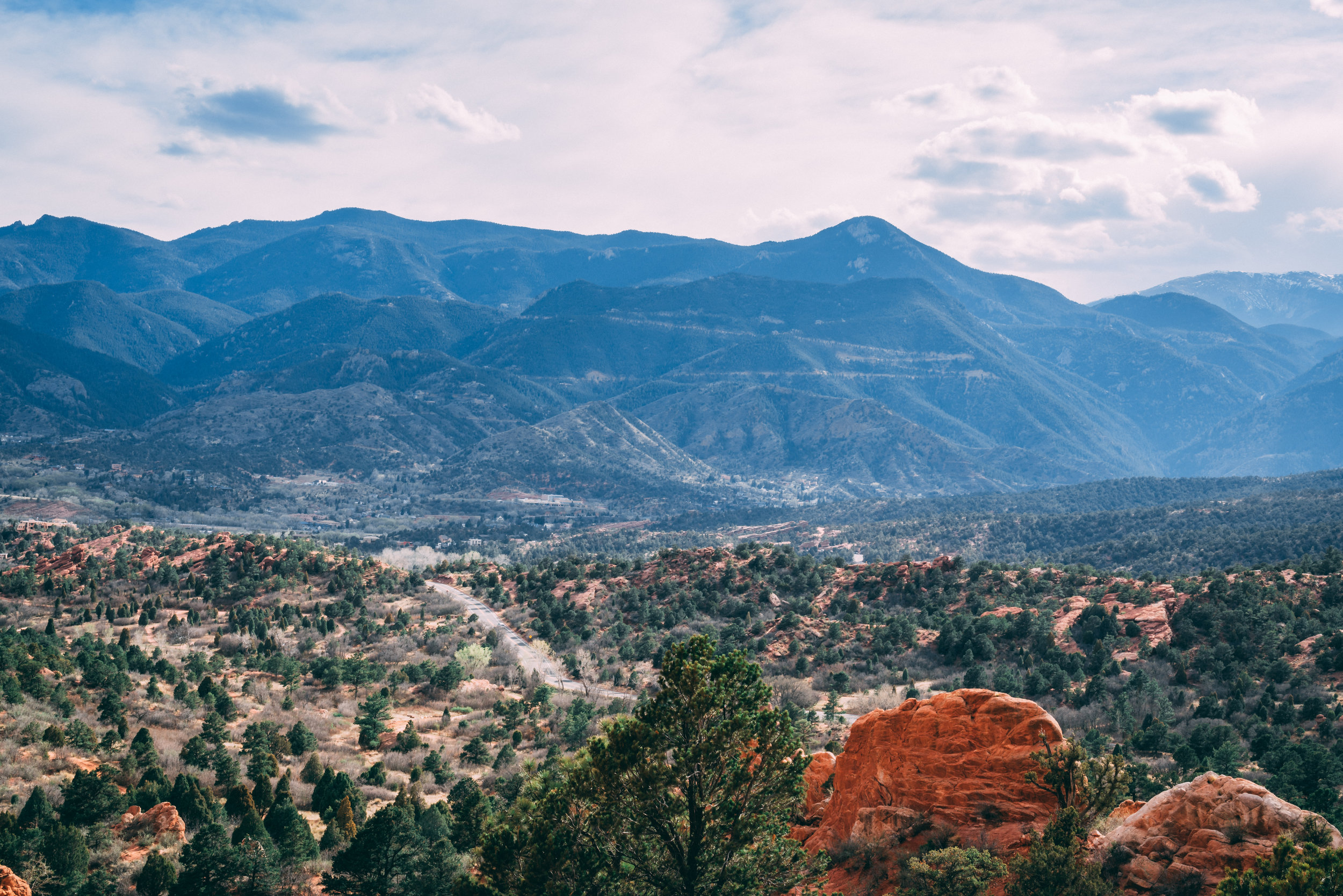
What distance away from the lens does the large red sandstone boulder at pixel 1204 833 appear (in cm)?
1872

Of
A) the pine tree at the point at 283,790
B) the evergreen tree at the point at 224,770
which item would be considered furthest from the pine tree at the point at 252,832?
the evergreen tree at the point at 224,770

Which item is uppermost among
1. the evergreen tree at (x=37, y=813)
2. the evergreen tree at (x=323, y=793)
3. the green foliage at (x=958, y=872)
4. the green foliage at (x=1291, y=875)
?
the green foliage at (x=1291, y=875)

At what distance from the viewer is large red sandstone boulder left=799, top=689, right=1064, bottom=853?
23.1 metres

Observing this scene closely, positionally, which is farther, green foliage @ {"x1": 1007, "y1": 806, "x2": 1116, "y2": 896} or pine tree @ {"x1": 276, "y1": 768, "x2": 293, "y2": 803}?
pine tree @ {"x1": 276, "y1": 768, "x2": 293, "y2": 803}

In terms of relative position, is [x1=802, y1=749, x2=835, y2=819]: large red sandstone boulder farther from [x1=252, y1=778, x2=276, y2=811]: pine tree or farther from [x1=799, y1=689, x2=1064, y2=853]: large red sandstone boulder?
[x1=252, y1=778, x2=276, y2=811]: pine tree

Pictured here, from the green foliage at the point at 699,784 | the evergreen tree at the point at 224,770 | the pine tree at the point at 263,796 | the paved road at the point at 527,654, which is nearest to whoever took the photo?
the green foliage at the point at 699,784

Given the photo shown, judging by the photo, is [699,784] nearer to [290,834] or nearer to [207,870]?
[207,870]

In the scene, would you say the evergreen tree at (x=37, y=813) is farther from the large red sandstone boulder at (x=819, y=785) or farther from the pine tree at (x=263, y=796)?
the large red sandstone boulder at (x=819, y=785)

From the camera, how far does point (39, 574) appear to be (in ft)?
233

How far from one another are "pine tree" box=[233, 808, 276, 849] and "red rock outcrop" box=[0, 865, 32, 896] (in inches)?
199

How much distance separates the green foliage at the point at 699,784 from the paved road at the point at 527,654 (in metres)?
34.1

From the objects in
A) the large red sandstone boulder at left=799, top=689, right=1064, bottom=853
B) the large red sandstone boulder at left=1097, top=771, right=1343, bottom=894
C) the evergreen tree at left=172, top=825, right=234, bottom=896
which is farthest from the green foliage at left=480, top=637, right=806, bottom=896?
the evergreen tree at left=172, top=825, right=234, bottom=896

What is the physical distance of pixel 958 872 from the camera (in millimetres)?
20750

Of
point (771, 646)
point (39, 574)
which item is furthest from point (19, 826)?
point (39, 574)
